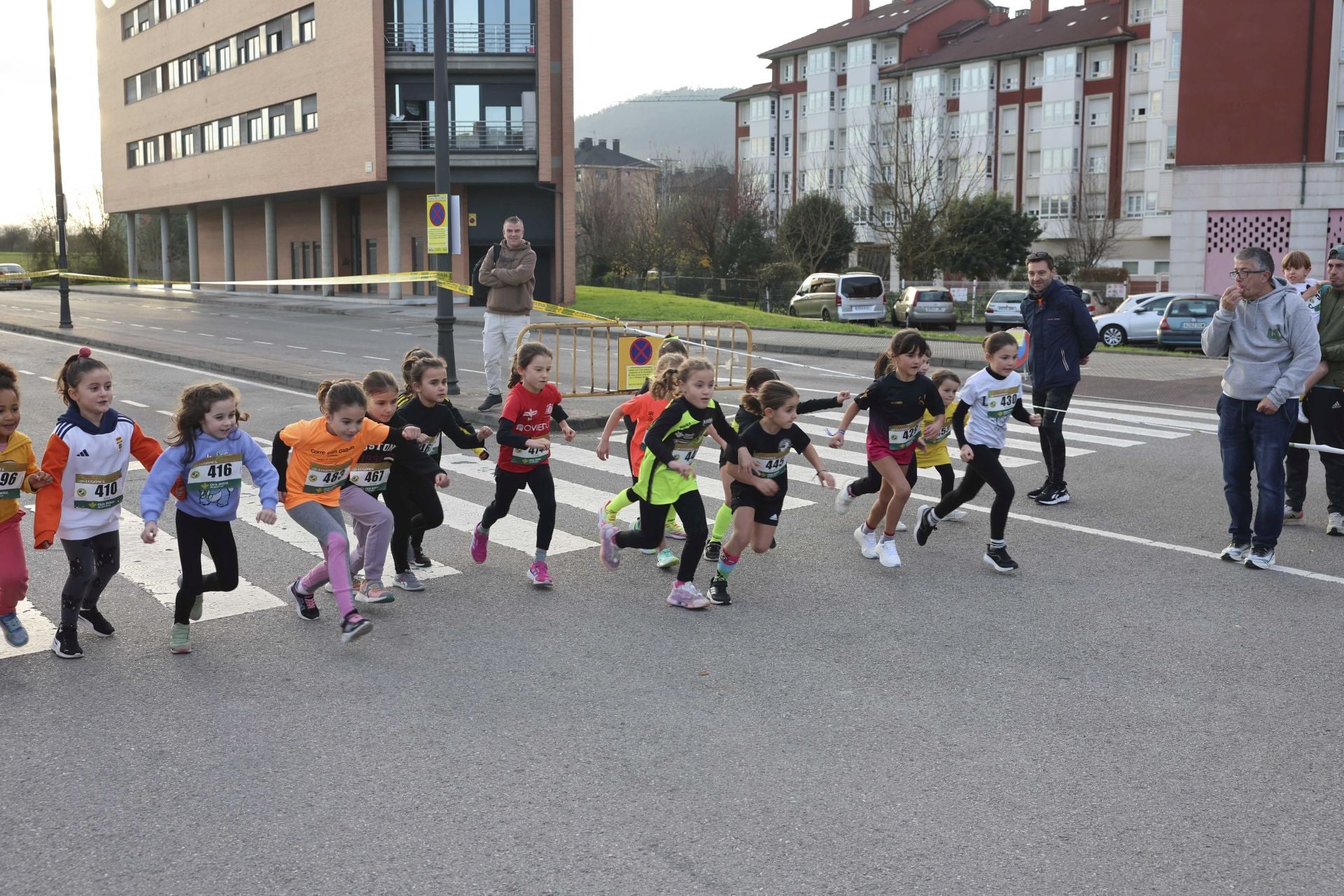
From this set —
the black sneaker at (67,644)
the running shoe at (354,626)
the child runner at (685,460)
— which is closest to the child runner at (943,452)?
the child runner at (685,460)

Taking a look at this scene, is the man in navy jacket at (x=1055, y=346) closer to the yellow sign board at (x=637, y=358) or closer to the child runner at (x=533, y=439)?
the child runner at (x=533, y=439)

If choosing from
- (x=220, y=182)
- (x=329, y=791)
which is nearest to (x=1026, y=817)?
(x=329, y=791)

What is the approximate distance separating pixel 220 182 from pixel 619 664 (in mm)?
58337

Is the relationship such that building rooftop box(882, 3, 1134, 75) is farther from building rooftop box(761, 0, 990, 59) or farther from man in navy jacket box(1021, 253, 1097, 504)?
man in navy jacket box(1021, 253, 1097, 504)

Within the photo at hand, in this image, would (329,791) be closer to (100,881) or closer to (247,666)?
(100,881)

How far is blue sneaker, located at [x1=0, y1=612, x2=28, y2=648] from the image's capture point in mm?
6082

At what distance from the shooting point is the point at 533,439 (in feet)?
23.9

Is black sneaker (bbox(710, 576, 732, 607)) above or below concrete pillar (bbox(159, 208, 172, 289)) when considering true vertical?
below

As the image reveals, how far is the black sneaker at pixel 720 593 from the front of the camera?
23.0 feet

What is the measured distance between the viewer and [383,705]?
531 centimetres

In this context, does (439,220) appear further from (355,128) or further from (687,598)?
(355,128)

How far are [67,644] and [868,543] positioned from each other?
467cm

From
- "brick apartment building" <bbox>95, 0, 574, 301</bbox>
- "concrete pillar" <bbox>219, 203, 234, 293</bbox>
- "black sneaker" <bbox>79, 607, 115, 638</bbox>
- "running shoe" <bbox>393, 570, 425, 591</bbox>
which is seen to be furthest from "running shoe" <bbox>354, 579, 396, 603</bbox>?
"concrete pillar" <bbox>219, 203, 234, 293</bbox>

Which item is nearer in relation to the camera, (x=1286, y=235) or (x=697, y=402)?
(x=697, y=402)
